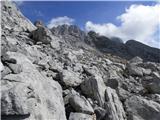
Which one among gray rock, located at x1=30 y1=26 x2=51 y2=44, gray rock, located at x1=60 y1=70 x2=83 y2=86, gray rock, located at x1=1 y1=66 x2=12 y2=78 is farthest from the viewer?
gray rock, located at x1=30 y1=26 x2=51 y2=44

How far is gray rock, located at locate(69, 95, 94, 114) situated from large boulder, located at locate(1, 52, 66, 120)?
5.28ft

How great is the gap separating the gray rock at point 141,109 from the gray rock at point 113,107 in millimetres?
956

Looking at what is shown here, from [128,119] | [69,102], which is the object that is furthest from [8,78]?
[128,119]

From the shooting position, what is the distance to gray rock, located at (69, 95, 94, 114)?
20.1 metres

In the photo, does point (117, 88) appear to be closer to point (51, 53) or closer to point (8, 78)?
point (51, 53)

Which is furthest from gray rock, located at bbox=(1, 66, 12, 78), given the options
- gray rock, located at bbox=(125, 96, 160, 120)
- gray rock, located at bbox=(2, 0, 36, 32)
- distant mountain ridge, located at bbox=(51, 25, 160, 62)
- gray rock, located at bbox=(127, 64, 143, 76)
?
distant mountain ridge, located at bbox=(51, 25, 160, 62)

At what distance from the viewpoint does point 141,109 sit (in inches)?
955

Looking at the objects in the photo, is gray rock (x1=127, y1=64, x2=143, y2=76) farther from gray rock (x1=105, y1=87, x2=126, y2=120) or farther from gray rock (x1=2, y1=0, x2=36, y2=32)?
gray rock (x1=2, y1=0, x2=36, y2=32)

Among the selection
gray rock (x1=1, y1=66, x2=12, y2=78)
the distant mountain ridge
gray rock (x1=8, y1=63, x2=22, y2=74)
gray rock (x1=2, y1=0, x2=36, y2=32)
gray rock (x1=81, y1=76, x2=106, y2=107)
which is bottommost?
gray rock (x1=81, y1=76, x2=106, y2=107)

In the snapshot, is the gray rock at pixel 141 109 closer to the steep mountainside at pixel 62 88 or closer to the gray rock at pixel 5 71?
the steep mountainside at pixel 62 88

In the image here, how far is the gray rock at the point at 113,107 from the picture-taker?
22.0 m

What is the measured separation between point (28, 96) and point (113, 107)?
9.59m

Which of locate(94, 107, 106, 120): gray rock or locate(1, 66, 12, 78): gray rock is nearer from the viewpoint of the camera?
locate(1, 66, 12, 78): gray rock

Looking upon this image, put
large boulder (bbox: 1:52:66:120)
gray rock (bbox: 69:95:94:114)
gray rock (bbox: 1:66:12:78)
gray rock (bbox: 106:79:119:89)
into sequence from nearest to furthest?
large boulder (bbox: 1:52:66:120) < gray rock (bbox: 1:66:12:78) < gray rock (bbox: 69:95:94:114) < gray rock (bbox: 106:79:119:89)
